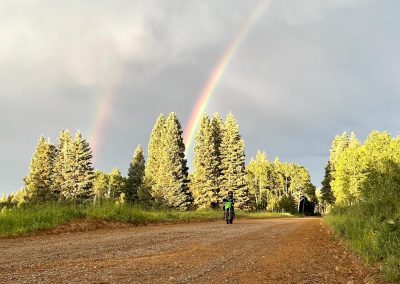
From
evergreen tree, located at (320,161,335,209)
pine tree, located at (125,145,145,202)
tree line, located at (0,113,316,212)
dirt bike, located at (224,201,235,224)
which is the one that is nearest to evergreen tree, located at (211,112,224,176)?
tree line, located at (0,113,316,212)

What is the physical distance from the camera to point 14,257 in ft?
26.8

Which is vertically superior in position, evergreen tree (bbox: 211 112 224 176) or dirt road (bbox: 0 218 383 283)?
evergreen tree (bbox: 211 112 224 176)

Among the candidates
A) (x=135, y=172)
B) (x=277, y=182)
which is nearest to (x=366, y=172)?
(x=135, y=172)

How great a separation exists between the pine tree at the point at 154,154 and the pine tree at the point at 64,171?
15.3 metres

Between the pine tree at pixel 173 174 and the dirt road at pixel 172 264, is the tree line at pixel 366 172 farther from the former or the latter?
the pine tree at pixel 173 174

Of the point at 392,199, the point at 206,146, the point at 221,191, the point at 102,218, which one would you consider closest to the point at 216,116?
the point at 206,146

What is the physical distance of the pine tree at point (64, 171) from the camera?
7088cm

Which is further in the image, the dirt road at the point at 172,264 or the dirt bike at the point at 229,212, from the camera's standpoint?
the dirt bike at the point at 229,212

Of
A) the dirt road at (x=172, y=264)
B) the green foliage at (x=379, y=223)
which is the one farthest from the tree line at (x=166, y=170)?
the dirt road at (x=172, y=264)

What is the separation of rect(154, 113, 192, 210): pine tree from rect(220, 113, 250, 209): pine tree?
280 inches

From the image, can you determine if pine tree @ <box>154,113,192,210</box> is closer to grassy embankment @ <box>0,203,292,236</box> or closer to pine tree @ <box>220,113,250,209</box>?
pine tree @ <box>220,113,250,209</box>

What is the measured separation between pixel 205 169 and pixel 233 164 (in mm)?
4699

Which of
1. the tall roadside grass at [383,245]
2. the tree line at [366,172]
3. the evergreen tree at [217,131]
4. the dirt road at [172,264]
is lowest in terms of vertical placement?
the dirt road at [172,264]

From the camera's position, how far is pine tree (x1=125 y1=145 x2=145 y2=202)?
249ft
